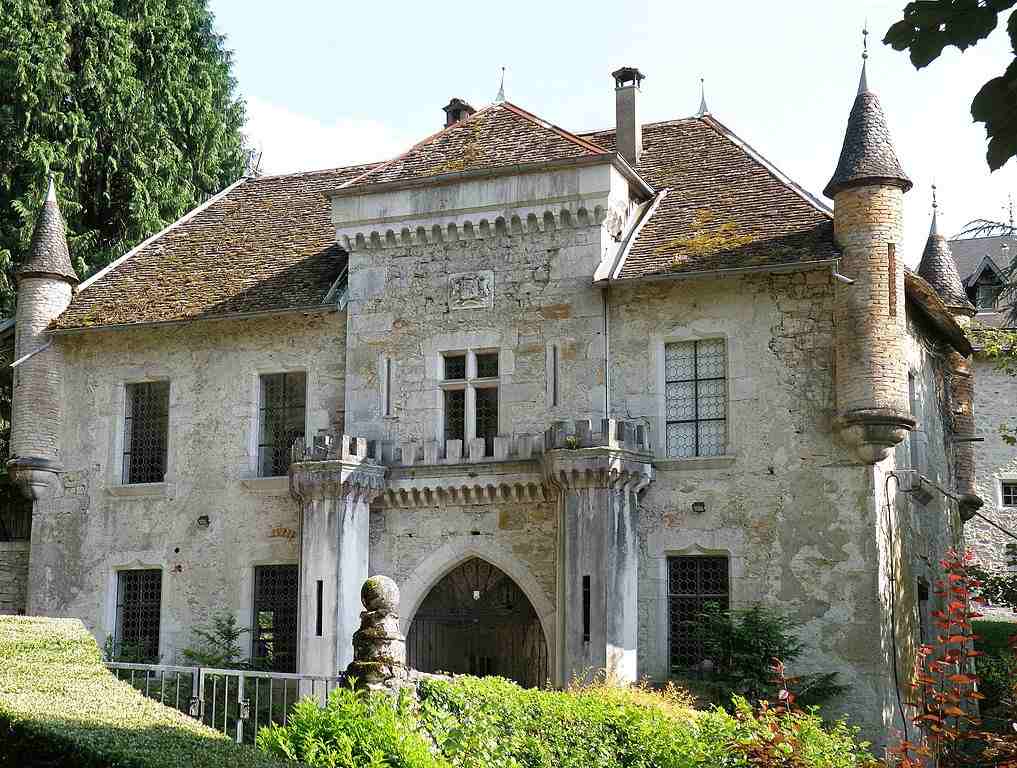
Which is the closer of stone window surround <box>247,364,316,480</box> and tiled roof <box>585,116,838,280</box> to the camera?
tiled roof <box>585,116,838,280</box>

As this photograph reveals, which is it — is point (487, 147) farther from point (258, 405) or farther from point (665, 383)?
point (258, 405)

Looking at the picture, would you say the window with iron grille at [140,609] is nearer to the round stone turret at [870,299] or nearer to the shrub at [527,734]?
the shrub at [527,734]

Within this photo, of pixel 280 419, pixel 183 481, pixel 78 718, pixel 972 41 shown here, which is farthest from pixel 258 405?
pixel 972 41

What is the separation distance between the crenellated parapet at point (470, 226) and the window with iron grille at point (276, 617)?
545 cm

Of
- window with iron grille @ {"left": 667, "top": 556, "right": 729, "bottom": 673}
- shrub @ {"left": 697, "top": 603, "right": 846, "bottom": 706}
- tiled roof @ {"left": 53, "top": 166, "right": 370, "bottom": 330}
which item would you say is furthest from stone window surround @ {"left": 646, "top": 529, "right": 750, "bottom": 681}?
tiled roof @ {"left": 53, "top": 166, "right": 370, "bottom": 330}

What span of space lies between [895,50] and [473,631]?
18.6 meters

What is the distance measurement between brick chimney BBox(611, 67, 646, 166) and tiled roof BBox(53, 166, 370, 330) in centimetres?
528

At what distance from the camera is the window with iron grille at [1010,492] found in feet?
120

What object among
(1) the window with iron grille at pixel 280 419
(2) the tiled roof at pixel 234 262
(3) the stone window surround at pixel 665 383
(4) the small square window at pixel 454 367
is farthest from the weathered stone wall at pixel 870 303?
(1) the window with iron grille at pixel 280 419

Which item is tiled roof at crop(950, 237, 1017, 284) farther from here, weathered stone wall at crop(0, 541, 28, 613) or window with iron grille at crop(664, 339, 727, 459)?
weathered stone wall at crop(0, 541, 28, 613)

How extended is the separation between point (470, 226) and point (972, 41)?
17156 millimetres

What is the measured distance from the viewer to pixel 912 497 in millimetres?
22344

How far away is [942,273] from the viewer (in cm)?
2806

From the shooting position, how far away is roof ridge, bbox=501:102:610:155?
2194cm
